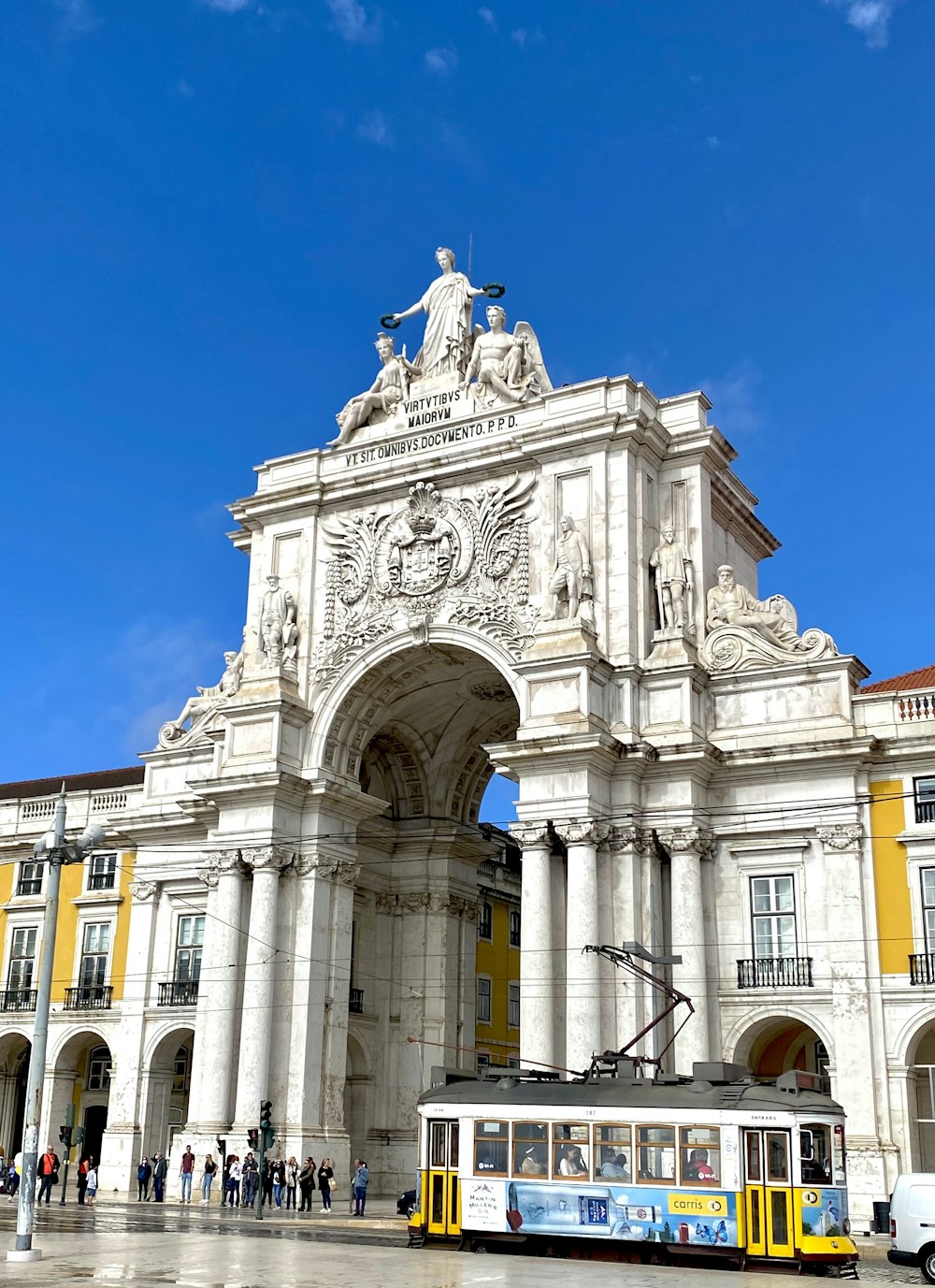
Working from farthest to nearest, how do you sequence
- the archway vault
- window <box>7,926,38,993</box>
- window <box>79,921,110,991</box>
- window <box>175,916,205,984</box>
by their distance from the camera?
window <box>7,926,38,993</box>, window <box>79,921,110,991</box>, window <box>175,916,205,984</box>, the archway vault

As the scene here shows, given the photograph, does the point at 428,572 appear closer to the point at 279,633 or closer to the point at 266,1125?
the point at 279,633

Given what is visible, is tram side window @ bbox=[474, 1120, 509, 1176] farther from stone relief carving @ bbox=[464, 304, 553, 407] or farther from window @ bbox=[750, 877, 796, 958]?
stone relief carving @ bbox=[464, 304, 553, 407]

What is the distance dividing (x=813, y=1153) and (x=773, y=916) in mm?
11296

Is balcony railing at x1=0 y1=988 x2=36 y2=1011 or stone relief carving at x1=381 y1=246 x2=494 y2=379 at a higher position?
stone relief carving at x1=381 y1=246 x2=494 y2=379

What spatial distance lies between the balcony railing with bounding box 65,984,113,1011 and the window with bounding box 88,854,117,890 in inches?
120

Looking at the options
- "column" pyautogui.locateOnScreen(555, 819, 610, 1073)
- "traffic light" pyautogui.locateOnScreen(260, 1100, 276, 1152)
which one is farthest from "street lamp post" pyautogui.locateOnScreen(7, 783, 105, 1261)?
"column" pyautogui.locateOnScreen(555, 819, 610, 1073)

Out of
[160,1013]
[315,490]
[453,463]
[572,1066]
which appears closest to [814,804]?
[572,1066]

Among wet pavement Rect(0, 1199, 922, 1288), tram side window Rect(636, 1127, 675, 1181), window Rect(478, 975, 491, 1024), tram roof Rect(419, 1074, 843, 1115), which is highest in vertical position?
window Rect(478, 975, 491, 1024)

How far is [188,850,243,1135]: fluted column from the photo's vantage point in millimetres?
37688

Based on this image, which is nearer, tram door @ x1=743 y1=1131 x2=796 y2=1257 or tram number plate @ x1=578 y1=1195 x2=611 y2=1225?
tram door @ x1=743 y1=1131 x2=796 y2=1257

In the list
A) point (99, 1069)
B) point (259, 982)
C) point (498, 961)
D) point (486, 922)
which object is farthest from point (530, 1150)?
point (498, 961)

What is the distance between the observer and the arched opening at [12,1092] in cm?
4769

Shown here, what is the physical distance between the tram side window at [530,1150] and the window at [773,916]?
10.6 metres

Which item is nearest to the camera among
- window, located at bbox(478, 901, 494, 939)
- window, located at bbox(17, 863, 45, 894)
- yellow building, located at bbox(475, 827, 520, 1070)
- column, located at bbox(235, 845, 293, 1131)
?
column, located at bbox(235, 845, 293, 1131)
